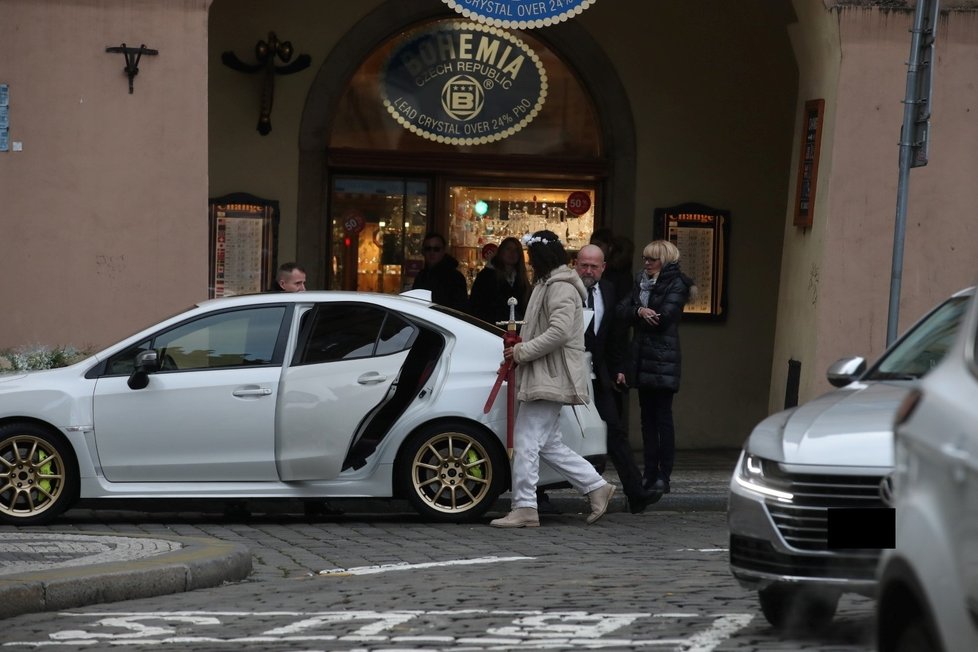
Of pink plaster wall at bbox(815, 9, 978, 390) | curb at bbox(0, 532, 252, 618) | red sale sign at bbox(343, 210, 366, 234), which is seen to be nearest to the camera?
curb at bbox(0, 532, 252, 618)

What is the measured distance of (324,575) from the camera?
340 inches

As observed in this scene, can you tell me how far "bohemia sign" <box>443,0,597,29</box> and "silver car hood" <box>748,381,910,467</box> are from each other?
7.02 m

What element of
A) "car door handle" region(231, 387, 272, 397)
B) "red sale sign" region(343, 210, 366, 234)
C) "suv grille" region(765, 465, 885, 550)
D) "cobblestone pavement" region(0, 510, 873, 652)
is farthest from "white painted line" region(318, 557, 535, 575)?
"red sale sign" region(343, 210, 366, 234)

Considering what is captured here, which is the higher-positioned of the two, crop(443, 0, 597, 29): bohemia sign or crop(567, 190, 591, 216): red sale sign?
crop(443, 0, 597, 29): bohemia sign

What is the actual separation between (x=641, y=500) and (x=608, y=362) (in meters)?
1.08

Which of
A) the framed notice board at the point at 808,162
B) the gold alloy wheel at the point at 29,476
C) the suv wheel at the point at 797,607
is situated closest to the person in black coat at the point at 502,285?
the framed notice board at the point at 808,162

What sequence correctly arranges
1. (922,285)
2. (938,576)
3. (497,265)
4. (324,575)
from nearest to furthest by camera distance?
(938,576) → (324,575) → (922,285) → (497,265)

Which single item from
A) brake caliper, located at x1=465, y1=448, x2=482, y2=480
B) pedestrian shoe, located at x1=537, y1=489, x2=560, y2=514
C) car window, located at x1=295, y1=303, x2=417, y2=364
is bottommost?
pedestrian shoe, located at x1=537, y1=489, x2=560, y2=514

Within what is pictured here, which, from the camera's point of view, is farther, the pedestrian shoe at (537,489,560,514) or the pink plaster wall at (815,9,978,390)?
the pink plaster wall at (815,9,978,390)

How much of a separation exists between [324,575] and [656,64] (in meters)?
9.43

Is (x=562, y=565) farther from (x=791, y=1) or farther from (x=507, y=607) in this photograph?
(x=791, y=1)

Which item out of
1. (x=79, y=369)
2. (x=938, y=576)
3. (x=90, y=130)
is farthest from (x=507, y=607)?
(x=90, y=130)

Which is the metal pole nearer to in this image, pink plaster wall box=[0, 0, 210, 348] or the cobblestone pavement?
the cobblestone pavement

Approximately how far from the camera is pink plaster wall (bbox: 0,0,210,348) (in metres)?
13.1
